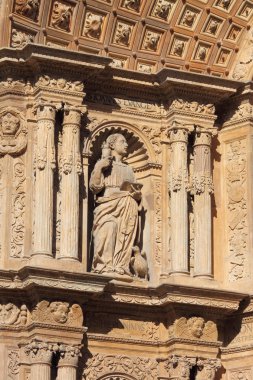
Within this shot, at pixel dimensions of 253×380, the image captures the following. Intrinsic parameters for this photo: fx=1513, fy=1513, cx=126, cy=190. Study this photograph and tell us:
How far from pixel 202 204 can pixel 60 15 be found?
139 inches

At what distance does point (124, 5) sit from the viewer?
75.4ft

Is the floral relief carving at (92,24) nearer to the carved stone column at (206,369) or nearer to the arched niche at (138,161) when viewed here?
the arched niche at (138,161)

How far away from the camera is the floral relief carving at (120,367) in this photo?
2167 centimetres

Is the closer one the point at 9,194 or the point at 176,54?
the point at 9,194

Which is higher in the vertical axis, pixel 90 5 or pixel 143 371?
pixel 90 5

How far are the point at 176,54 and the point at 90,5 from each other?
1681 mm

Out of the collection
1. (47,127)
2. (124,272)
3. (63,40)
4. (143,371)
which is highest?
(63,40)

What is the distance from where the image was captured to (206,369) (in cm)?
2195

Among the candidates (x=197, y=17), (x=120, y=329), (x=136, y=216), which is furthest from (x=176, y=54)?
(x=120, y=329)

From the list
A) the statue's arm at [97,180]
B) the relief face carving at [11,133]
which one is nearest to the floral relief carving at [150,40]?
the statue's arm at [97,180]

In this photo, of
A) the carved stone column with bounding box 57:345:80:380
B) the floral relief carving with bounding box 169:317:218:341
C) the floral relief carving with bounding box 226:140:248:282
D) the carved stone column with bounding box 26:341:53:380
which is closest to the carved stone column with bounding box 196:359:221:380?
the floral relief carving with bounding box 169:317:218:341

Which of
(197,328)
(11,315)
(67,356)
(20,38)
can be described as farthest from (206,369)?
(20,38)

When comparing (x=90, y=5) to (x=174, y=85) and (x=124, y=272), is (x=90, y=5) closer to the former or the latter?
(x=174, y=85)

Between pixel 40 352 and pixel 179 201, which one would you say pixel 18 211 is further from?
pixel 179 201
